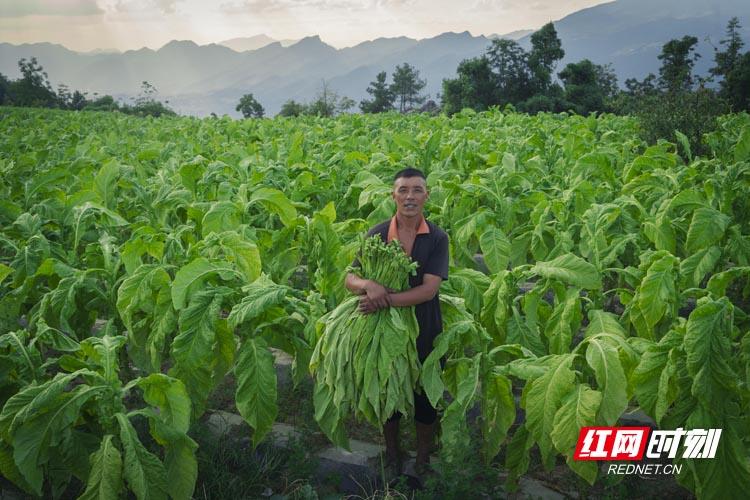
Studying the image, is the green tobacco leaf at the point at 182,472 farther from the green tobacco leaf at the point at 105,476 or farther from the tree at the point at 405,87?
the tree at the point at 405,87

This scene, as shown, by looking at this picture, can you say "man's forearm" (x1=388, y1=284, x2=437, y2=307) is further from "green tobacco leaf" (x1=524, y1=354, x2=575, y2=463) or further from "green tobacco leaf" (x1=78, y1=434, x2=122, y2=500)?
"green tobacco leaf" (x1=78, y1=434, x2=122, y2=500)

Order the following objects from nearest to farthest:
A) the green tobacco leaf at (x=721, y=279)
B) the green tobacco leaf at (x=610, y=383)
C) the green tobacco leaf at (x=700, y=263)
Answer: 1. the green tobacco leaf at (x=610, y=383)
2. the green tobacco leaf at (x=721, y=279)
3. the green tobacco leaf at (x=700, y=263)

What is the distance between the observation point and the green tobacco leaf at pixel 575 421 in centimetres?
237

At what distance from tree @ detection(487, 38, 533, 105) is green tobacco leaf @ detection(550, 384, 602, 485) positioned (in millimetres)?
39856

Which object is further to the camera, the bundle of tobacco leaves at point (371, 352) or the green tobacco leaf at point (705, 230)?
the green tobacco leaf at point (705, 230)

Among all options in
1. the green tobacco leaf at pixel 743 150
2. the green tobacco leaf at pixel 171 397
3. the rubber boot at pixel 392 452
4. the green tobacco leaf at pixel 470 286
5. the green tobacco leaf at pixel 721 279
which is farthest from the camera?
the green tobacco leaf at pixel 743 150

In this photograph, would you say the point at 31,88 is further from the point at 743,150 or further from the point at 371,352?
the point at 371,352

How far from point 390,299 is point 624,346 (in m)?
1.03

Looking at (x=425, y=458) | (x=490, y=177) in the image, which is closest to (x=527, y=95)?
(x=490, y=177)

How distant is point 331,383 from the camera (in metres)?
2.76

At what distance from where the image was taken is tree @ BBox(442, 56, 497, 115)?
39.0 meters

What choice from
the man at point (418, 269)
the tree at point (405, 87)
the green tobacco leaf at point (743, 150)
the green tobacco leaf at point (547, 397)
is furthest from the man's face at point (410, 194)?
the tree at point (405, 87)

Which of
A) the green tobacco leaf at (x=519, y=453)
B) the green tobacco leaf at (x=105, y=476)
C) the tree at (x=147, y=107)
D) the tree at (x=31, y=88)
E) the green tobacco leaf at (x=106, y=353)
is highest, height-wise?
the tree at (x=31, y=88)

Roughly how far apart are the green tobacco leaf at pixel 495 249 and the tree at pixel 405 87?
2536 inches
